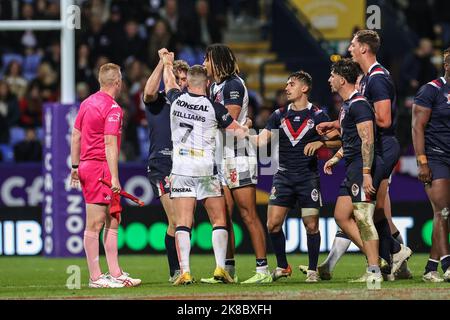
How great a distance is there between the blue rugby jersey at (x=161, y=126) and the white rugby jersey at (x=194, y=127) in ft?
2.34

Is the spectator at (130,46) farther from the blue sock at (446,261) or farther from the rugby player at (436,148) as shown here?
the blue sock at (446,261)

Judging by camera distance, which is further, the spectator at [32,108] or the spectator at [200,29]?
the spectator at [200,29]

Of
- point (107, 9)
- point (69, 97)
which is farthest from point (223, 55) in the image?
point (107, 9)

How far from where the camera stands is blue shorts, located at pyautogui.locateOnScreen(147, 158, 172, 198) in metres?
12.4

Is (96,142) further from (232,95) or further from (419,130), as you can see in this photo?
(419,130)

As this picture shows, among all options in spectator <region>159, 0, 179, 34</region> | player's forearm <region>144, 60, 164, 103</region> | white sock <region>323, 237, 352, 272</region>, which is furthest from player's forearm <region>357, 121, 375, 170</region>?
spectator <region>159, 0, 179, 34</region>

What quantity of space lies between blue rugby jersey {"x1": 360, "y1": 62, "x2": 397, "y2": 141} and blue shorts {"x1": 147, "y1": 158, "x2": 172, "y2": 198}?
2.14 m

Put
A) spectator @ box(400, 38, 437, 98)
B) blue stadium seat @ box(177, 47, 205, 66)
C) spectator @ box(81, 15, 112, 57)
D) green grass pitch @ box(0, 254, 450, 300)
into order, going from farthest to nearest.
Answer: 1. spectator @ box(81, 15, 112, 57)
2. blue stadium seat @ box(177, 47, 205, 66)
3. spectator @ box(400, 38, 437, 98)
4. green grass pitch @ box(0, 254, 450, 300)

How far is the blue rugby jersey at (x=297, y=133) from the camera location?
40.1ft

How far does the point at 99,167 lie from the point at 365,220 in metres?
2.58

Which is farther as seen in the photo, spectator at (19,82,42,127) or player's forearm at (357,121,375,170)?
spectator at (19,82,42,127)

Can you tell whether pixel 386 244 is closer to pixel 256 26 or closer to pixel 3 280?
pixel 3 280

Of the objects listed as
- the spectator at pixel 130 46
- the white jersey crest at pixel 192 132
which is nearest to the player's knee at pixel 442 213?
the white jersey crest at pixel 192 132

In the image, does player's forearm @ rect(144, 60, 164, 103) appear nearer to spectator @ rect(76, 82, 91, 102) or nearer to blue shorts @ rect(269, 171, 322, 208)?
blue shorts @ rect(269, 171, 322, 208)
